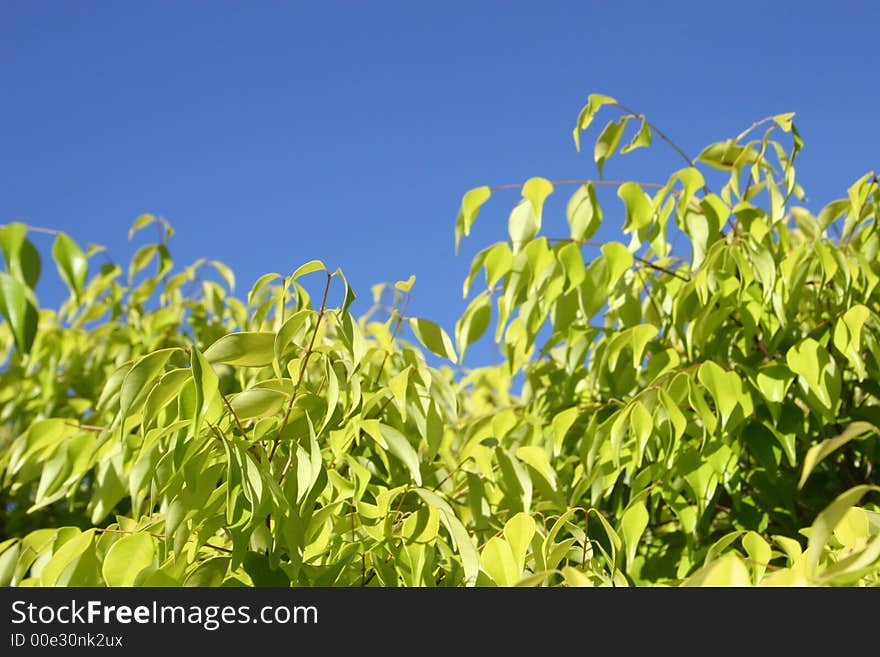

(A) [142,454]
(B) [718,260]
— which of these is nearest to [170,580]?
(A) [142,454]

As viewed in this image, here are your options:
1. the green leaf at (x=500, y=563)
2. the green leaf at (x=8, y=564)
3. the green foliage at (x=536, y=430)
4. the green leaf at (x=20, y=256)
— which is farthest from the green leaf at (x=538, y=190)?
the green leaf at (x=8, y=564)

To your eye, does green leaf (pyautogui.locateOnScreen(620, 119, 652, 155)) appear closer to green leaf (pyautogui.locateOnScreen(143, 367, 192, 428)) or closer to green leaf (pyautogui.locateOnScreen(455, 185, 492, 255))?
green leaf (pyautogui.locateOnScreen(455, 185, 492, 255))

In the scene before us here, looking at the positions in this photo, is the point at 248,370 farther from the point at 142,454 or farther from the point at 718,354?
the point at 718,354

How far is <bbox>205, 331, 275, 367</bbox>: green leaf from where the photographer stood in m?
1.07

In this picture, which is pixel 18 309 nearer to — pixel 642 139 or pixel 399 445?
pixel 399 445

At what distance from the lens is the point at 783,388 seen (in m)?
1.49

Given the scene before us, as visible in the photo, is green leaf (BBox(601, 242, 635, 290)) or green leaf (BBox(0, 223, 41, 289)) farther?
green leaf (BBox(601, 242, 635, 290))

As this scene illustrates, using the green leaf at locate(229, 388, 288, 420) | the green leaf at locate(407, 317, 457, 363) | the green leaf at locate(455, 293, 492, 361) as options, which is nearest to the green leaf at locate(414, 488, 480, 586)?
the green leaf at locate(229, 388, 288, 420)

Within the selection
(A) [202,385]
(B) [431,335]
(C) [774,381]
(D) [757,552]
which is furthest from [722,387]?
(A) [202,385]

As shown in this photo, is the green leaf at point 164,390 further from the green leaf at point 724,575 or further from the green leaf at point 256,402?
the green leaf at point 724,575

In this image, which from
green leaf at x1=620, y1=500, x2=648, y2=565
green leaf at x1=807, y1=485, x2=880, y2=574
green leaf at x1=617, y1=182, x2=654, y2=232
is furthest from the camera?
green leaf at x1=617, y1=182, x2=654, y2=232

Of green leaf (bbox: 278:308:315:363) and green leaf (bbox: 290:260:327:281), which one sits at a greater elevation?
green leaf (bbox: 290:260:327:281)
